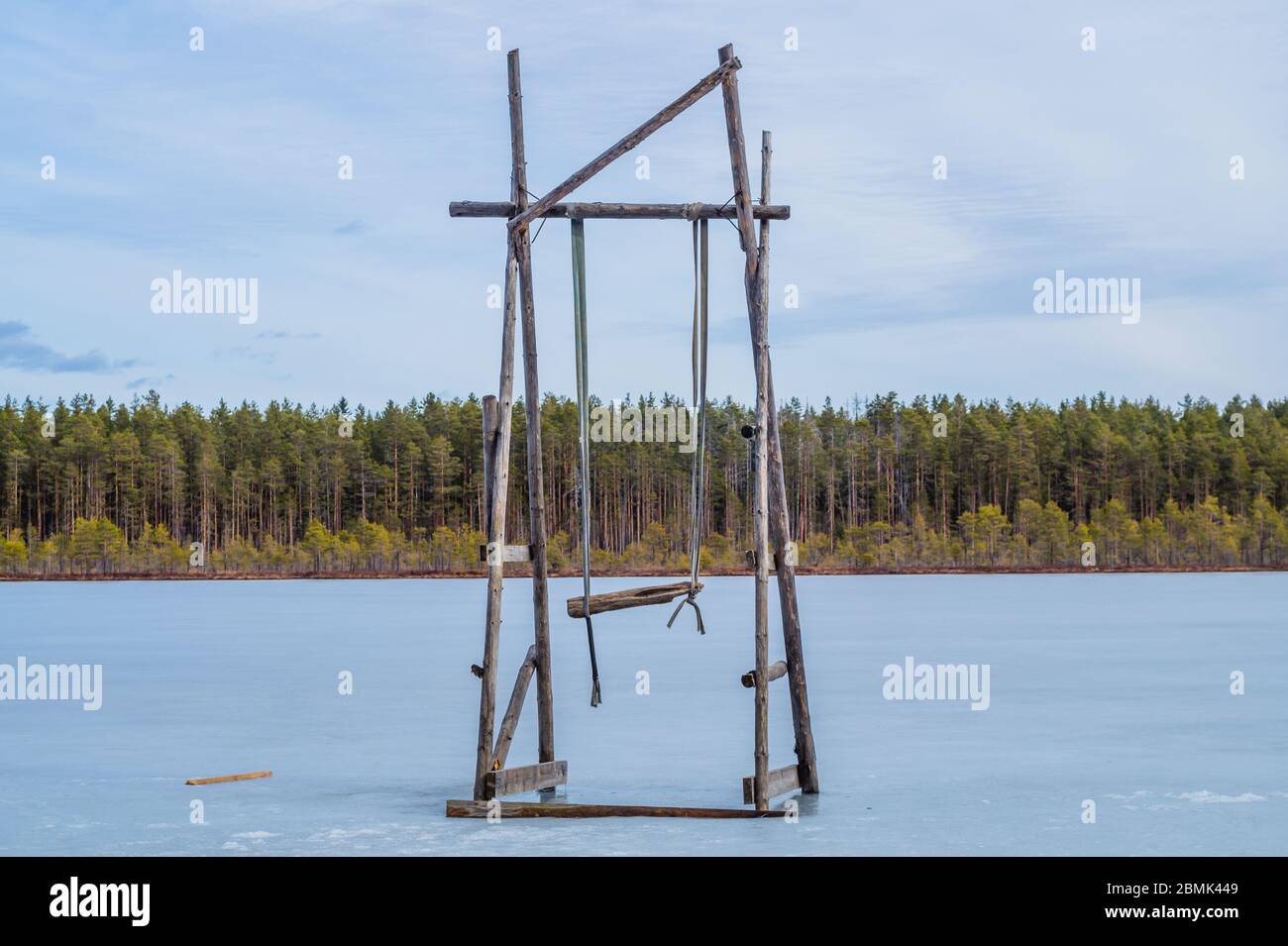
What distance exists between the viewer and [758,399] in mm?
11234

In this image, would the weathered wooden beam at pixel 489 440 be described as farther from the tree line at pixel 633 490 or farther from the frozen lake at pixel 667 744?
the tree line at pixel 633 490

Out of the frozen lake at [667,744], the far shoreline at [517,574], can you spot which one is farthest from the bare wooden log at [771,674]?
the far shoreline at [517,574]

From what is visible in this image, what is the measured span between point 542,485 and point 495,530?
0.52 meters

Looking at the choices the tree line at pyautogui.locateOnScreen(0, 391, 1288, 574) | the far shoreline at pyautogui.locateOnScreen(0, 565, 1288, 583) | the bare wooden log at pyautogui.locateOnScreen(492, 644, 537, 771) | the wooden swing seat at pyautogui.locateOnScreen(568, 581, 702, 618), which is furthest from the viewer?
the tree line at pyautogui.locateOnScreen(0, 391, 1288, 574)

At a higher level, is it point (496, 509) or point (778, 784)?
point (496, 509)

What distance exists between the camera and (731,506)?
111 metres

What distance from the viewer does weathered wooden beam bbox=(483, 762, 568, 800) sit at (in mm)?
11867

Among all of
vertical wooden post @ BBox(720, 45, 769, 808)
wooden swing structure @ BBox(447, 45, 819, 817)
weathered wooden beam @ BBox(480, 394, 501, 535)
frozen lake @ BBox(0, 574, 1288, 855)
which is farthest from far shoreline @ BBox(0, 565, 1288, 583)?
vertical wooden post @ BBox(720, 45, 769, 808)

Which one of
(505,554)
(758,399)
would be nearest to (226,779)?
(505,554)

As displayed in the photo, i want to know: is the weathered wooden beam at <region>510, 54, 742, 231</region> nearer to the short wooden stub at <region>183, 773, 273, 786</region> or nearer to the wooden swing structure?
the wooden swing structure

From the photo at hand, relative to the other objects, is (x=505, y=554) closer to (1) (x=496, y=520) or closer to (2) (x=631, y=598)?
(1) (x=496, y=520)

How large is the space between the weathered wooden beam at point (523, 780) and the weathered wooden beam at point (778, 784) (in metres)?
1.48

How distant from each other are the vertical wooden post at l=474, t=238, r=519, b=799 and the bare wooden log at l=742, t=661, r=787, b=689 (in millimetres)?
1817
